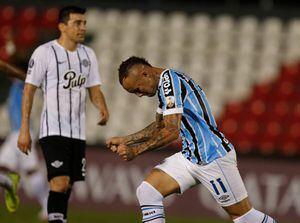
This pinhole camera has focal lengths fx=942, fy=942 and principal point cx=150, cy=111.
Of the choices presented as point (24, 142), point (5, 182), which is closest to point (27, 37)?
point (5, 182)

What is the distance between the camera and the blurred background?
587 inches

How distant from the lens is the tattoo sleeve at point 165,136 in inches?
294

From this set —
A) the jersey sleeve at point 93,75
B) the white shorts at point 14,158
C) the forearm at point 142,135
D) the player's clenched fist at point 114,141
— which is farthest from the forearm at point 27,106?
the white shorts at point 14,158

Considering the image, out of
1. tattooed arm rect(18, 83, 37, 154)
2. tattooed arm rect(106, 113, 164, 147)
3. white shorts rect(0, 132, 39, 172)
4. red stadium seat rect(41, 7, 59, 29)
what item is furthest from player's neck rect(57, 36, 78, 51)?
red stadium seat rect(41, 7, 59, 29)

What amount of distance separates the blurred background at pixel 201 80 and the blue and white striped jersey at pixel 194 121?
20.5 ft

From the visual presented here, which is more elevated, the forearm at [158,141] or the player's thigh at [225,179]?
the forearm at [158,141]

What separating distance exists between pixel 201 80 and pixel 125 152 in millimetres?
10436

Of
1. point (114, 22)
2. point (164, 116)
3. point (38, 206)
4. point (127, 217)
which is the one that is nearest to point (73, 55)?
point (164, 116)

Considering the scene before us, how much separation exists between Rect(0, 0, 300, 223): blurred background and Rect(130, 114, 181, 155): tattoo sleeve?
659cm

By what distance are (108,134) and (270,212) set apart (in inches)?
138

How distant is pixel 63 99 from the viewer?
9.29m

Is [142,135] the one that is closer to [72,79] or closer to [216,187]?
[216,187]

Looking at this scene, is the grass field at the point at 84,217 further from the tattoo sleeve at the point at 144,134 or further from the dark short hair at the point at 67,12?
the tattoo sleeve at the point at 144,134

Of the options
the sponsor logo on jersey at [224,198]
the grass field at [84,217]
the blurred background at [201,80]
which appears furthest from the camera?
the blurred background at [201,80]
